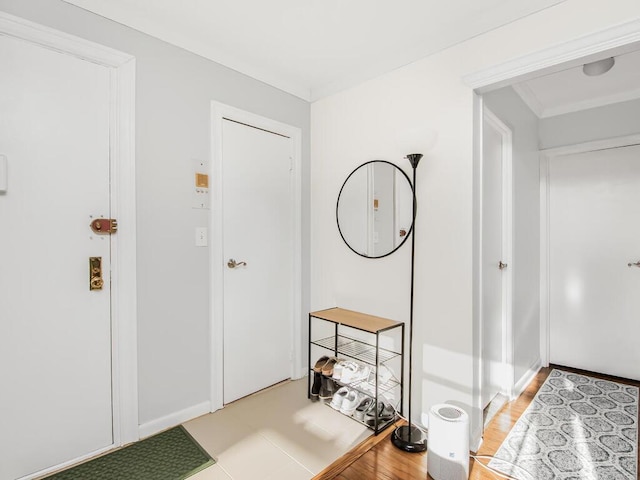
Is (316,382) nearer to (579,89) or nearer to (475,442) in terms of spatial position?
(475,442)

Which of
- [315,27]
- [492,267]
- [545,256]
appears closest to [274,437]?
[492,267]

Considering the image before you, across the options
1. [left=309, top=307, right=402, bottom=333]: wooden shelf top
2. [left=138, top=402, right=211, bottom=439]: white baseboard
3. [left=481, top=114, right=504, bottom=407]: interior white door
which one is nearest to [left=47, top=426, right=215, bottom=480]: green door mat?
[left=138, top=402, right=211, bottom=439]: white baseboard

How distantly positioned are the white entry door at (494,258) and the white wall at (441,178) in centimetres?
29

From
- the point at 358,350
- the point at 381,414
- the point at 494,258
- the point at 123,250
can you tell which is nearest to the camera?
the point at 123,250

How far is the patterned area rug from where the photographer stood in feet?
5.81

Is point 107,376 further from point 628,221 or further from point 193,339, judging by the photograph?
point 628,221

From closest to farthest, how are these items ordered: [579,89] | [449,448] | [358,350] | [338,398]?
[449,448], [338,398], [358,350], [579,89]

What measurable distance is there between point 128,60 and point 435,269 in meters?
2.16

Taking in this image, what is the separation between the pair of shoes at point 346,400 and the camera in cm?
225

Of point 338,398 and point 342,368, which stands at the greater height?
point 342,368

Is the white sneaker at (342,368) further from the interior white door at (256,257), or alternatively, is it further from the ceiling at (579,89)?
the ceiling at (579,89)

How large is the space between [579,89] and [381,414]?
2.98 metres

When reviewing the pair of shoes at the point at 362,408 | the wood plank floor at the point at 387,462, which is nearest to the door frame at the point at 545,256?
the wood plank floor at the point at 387,462

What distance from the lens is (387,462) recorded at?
→ 1831 mm
